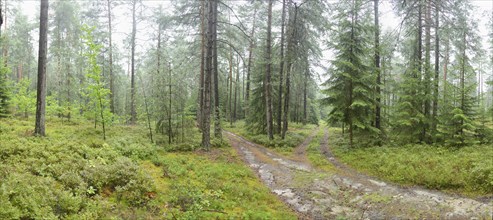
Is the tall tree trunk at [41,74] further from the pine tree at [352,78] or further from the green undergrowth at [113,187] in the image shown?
the pine tree at [352,78]

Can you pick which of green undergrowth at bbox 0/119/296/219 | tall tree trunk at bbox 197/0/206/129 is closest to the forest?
green undergrowth at bbox 0/119/296/219

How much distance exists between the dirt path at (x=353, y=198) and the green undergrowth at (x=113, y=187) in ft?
2.89

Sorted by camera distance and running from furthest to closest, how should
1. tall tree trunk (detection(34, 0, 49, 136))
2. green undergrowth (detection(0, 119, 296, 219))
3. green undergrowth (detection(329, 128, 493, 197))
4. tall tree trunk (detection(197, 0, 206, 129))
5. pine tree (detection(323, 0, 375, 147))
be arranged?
tall tree trunk (detection(197, 0, 206, 129)) < pine tree (detection(323, 0, 375, 147)) < tall tree trunk (detection(34, 0, 49, 136)) < green undergrowth (detection(329, 128, 493, 197)) < green undergrowth (detection(0, 119, 296, 219))

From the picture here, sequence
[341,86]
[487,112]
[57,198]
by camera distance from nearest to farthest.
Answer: [57,198] → [487,112] → [341,86]

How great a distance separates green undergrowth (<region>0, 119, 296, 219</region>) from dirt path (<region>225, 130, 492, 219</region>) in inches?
34.7

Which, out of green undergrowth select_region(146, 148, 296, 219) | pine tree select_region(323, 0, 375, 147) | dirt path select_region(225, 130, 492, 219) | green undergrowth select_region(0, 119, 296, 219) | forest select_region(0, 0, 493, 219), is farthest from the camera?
pine tree select_region(323, 0, 375, 147)

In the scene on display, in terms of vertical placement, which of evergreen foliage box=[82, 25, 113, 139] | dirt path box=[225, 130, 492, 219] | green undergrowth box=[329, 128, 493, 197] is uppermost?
evergreen foliage box=[82, 25, 113, 139]

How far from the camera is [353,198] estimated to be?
325 inches

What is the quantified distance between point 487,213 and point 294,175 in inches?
242

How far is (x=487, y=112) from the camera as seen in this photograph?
13438 mm

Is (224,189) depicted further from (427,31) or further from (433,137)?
(427,31)

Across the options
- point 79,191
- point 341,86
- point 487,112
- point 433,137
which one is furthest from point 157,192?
point 487,112

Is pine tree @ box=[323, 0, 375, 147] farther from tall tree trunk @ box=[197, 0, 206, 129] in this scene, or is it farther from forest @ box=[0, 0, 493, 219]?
tall tree trunk @ box=[197, 0, 206, 129]

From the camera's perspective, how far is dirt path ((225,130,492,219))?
22.3 feet
